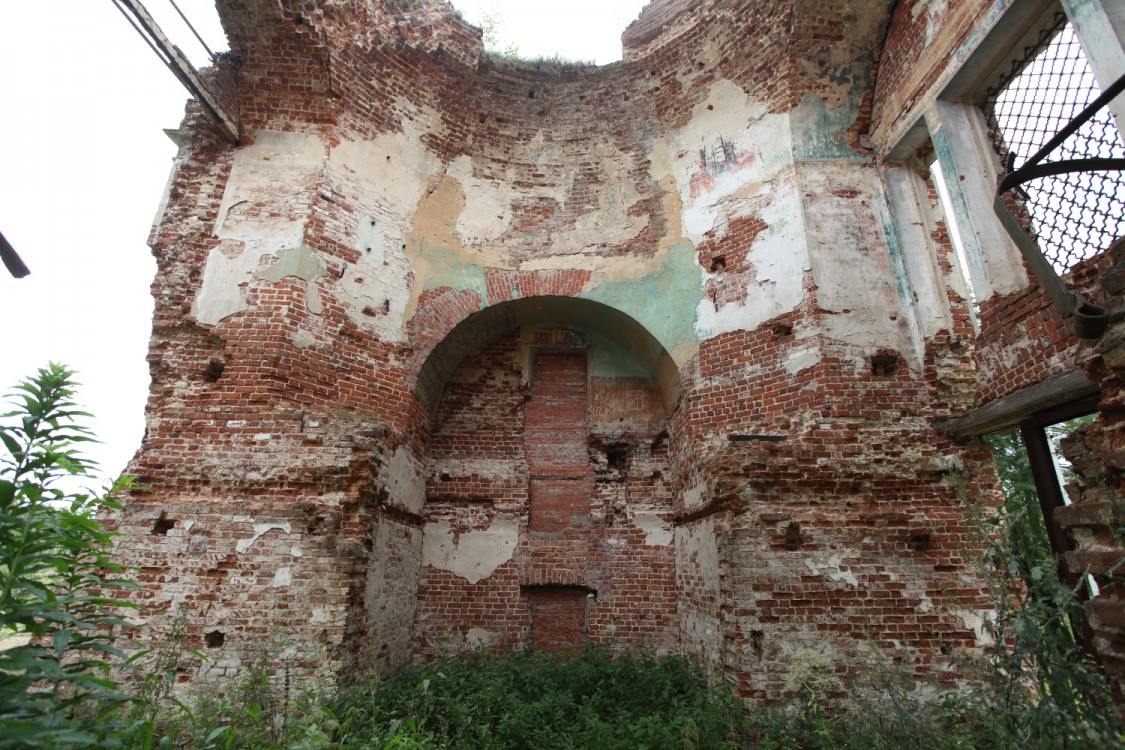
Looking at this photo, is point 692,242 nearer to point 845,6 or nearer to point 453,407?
point 845,6

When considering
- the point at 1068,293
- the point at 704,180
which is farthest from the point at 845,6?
the point at 1068,293

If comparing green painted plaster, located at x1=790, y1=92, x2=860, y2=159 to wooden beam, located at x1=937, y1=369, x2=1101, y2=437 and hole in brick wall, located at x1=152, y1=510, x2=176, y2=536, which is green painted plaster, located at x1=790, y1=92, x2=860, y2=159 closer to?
wooden beam, located at x1=937, y1=369, x2=1101, y2=437

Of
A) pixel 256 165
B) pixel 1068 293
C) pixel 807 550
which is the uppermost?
pixel 256 165

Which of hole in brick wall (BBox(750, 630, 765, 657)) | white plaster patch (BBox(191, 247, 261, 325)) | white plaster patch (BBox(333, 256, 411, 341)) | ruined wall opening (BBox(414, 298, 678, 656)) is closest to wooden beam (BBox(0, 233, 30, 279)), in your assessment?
white plaster patch (BBox(191, 247, 261, 325))

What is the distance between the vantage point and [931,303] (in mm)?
6000

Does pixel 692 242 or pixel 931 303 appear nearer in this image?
pixel 931 303

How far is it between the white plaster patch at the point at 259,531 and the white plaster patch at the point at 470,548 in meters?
2.14

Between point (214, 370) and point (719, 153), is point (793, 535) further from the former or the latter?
point (214, 370)

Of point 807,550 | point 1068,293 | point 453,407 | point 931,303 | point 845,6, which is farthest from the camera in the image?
point 453,407

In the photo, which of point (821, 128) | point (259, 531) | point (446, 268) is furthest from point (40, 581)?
point (821, 128)

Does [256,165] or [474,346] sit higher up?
[256,165]

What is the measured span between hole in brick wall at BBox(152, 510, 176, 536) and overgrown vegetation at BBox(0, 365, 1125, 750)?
439 millimetres

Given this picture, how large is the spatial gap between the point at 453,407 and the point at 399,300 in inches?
67.0

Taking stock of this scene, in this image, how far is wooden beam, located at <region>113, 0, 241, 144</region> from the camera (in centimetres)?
568
